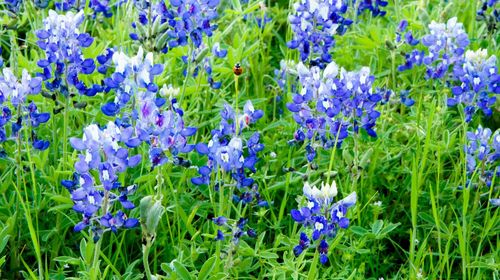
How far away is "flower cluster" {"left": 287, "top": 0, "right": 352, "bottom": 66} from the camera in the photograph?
3516mm

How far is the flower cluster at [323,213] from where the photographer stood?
2607 millimetres

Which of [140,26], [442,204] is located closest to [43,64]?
[140,26]

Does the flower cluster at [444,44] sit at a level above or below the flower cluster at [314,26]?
below

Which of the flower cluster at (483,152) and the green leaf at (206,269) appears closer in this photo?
the green leaf at (206,269)

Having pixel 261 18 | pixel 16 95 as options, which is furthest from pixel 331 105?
pixel 261 18

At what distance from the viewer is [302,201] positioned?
3.03 metres

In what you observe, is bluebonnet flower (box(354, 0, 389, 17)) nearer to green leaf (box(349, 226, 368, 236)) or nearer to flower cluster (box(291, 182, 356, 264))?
green leaf (box(349, 226, 368, 236))

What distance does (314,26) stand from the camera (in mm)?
3547

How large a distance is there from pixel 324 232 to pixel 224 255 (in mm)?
419

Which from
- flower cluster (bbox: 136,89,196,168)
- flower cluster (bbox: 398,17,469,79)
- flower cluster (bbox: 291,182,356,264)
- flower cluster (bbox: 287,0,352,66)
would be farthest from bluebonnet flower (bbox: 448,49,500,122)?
flower cluster (bbox: 136,89,196,168)

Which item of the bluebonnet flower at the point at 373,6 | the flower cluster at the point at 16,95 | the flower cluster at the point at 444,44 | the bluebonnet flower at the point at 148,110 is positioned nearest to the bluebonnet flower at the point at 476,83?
the flower cluster at the point at 444,44

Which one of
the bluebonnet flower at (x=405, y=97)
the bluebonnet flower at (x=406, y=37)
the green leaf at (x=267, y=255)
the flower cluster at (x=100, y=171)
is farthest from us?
the bluebonnet flower at (x=406, y=37)

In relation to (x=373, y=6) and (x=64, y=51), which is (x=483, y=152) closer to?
(x=373, y=6)

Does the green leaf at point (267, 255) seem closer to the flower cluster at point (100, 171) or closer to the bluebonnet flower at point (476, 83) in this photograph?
the flower cluster at point (100, 171)
